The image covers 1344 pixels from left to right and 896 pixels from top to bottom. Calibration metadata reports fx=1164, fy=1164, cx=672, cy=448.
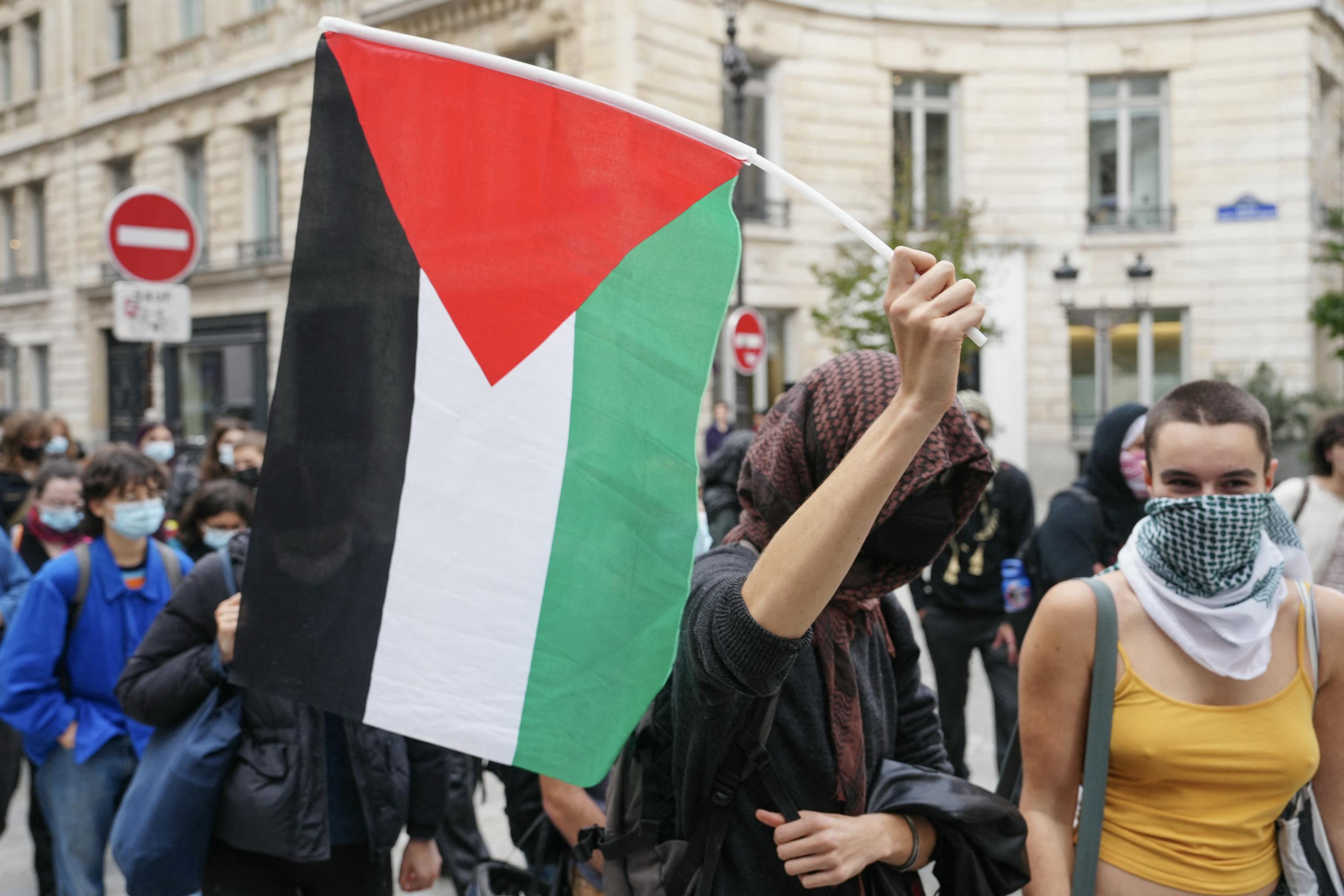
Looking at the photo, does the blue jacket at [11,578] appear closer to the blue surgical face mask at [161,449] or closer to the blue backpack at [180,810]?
the blue backpack at [180,810]

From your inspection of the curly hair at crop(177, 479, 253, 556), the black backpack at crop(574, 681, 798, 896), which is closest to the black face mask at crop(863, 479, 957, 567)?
the black backpack at crop(574, 681, 798, 896)

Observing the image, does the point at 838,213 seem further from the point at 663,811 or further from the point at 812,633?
the point at 663,811

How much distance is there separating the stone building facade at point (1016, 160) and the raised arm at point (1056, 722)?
16230mm

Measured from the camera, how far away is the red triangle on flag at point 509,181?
183 cm

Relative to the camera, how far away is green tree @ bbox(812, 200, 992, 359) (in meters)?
15.7

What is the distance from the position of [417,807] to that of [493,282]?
1.71 meters

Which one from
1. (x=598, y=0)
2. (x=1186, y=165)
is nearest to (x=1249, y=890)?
(x=598, y=0)


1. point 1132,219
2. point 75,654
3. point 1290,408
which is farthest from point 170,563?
point 1132,219

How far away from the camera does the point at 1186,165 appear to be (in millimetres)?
20688

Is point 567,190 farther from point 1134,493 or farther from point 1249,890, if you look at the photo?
point 1134,493

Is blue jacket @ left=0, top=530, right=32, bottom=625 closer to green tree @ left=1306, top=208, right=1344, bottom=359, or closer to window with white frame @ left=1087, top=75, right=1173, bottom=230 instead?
green tree @ left=1306, top=208, right=1344, bottom=359

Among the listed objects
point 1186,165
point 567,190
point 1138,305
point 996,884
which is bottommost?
point 996,884

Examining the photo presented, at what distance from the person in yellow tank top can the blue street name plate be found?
67.0 ft

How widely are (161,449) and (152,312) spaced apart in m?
1.92
